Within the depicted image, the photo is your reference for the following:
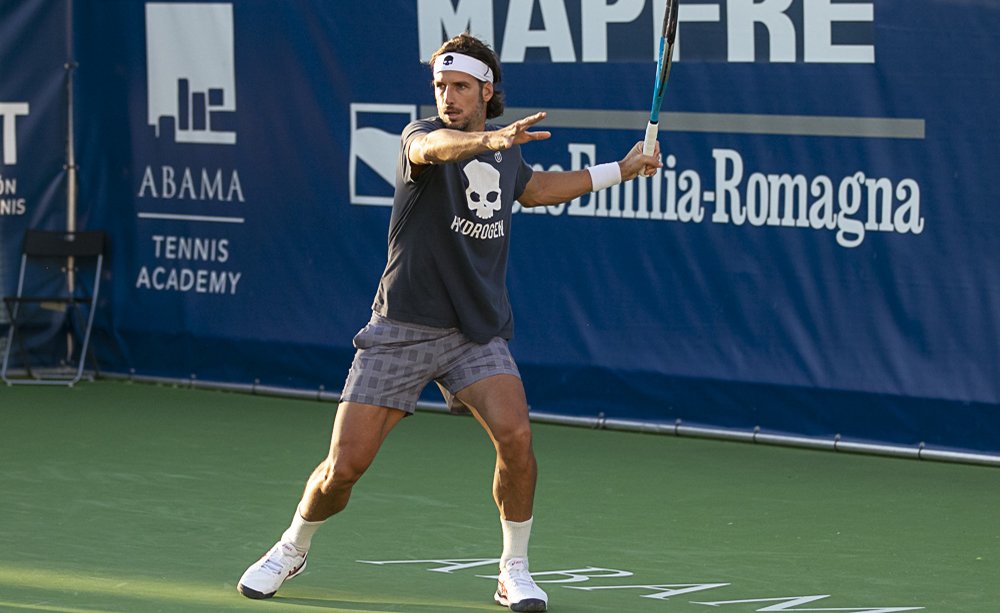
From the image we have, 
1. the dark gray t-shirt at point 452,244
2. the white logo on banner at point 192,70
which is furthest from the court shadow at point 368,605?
the white logo on banner at point 192,70

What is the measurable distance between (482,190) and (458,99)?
27 centimetres

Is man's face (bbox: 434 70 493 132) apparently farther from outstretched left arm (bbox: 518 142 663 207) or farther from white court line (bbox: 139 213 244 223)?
white court line (bbox: 139 213 244 223)

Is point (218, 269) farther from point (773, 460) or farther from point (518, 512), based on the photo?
point (518, 512)

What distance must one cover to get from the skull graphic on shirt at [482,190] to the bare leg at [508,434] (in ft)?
1.60

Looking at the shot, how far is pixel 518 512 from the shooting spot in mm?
4410

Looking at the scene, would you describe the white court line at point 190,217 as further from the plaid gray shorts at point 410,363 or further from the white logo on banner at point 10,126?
the plaid gray shorts at point 410,363

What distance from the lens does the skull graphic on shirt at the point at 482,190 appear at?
4.33 m

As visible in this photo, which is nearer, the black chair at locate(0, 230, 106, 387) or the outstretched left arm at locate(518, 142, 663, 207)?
the outstretched left arm at locate(518, 142, 663, 207)

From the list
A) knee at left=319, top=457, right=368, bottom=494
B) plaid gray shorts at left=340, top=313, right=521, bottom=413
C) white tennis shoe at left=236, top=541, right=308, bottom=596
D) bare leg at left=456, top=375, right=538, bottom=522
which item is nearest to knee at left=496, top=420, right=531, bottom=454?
bare leg at left=456, top=375, right=538, bottom=522

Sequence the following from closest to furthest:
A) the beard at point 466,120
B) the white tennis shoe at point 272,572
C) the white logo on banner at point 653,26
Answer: the beard at point 466,120 → the white tennis shoe at point 272,572 → the white logo on banner at point 653,26

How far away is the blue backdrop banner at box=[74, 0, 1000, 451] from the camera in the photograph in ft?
22.6

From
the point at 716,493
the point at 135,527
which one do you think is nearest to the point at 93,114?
the point at 135,527

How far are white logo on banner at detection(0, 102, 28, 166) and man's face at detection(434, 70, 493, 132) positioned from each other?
212 inches

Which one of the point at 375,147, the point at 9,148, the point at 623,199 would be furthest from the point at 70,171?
the point at 623,199
